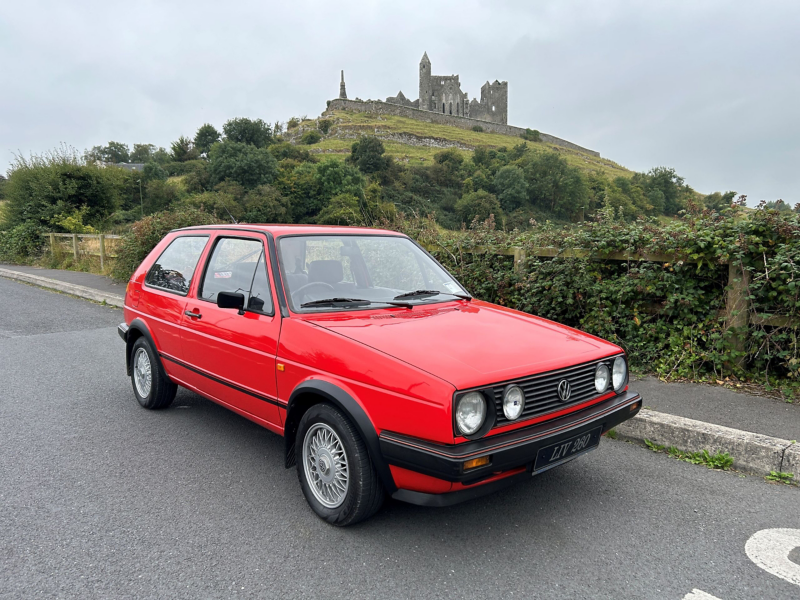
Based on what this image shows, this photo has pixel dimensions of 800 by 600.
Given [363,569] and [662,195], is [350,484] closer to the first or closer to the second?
[363,569]

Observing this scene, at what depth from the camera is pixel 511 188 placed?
7519 cm

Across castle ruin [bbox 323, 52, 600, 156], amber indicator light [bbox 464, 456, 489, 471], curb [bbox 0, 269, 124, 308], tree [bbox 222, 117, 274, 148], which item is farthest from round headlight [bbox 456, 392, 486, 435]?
castle ruin [bbox 323, 52, 600, 156]

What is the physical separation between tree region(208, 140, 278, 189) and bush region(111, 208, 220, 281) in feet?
192

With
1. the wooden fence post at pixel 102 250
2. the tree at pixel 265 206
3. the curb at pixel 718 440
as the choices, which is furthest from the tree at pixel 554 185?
the curb at pixel 718 440

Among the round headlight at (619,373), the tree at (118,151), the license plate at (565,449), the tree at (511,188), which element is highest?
the tree at (118,151)

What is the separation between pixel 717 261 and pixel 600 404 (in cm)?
284

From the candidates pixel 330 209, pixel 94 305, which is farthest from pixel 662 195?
pixel 94 305

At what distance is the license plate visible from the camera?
2.70 meters

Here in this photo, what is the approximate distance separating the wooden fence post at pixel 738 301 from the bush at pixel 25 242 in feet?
79.8

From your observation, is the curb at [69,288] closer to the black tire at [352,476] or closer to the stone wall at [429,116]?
the black tire at [352,476]

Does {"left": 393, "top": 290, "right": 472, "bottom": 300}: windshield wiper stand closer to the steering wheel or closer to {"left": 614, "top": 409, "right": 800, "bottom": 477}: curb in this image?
the steering wheel

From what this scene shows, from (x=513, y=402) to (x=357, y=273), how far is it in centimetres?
170

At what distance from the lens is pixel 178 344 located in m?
4.36

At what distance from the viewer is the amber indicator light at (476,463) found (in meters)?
2.43
